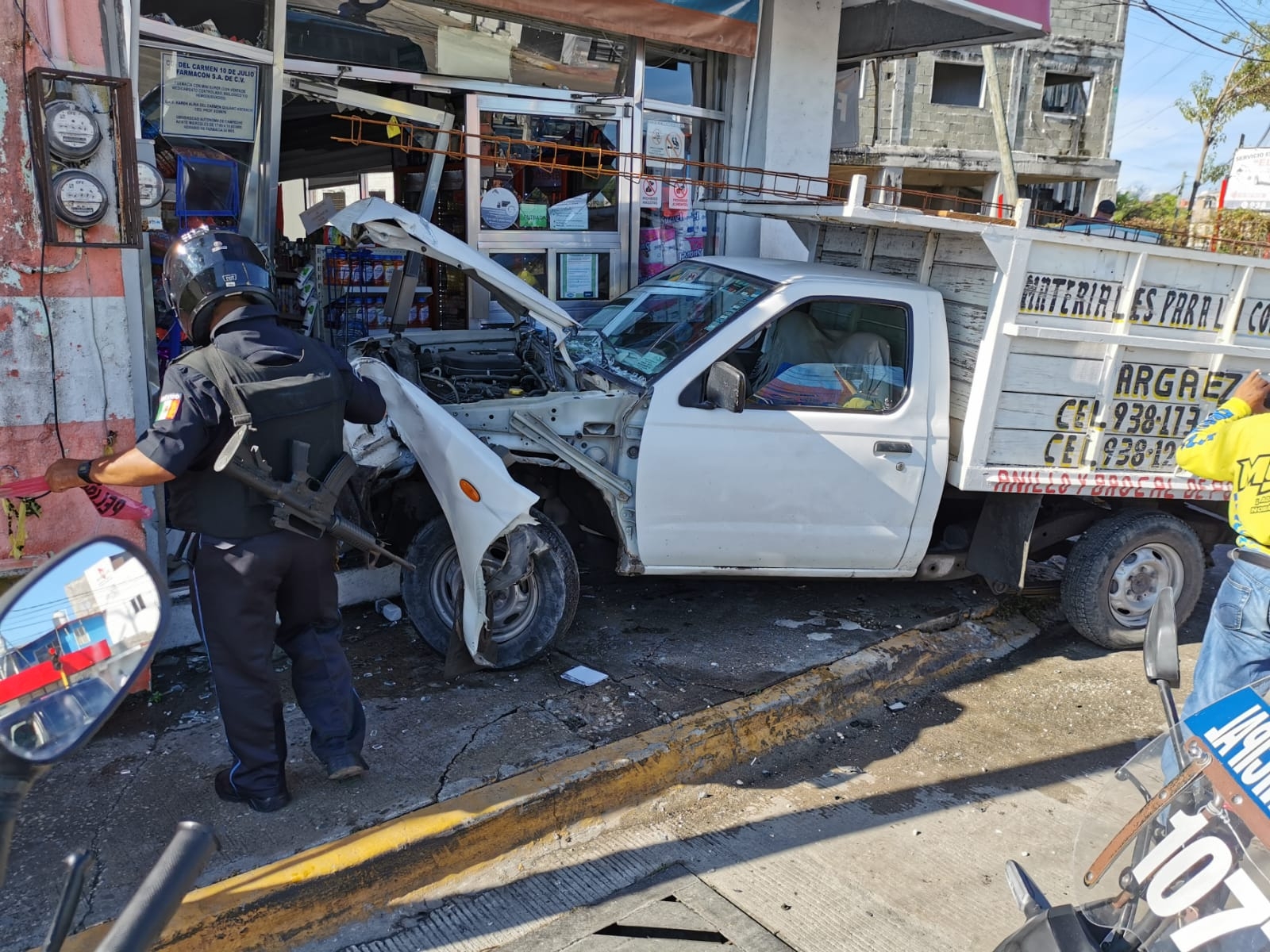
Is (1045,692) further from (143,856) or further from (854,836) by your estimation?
(143,856)

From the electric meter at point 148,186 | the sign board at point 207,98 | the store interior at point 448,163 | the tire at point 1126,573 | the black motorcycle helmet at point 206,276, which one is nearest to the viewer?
the black motorcycle helmet at point 206,276

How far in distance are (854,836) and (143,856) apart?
96.1 inches

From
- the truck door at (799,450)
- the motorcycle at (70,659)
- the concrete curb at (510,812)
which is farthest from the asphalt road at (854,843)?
the motorcycle at (70,659)

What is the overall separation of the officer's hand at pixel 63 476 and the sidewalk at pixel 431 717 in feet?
3.77

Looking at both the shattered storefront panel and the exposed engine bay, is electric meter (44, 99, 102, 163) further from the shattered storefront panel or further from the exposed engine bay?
the shattered storefront panel

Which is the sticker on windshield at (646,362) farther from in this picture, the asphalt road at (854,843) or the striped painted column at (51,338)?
the striped painted column at (51,338)

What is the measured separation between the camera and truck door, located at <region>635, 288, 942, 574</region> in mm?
4660

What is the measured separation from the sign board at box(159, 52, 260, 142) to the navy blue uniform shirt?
2973 millimetres

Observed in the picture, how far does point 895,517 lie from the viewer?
16.5 feet

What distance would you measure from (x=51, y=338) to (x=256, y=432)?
122 centimetres

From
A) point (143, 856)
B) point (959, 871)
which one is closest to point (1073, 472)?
point (959, 871)

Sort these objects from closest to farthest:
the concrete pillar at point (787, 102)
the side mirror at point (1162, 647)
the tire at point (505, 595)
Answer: the side mirror at point (1162, 647)
the tire at point (505, 595)
the concrete pillar at point (787, 102)

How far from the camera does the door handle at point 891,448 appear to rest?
4867 mm

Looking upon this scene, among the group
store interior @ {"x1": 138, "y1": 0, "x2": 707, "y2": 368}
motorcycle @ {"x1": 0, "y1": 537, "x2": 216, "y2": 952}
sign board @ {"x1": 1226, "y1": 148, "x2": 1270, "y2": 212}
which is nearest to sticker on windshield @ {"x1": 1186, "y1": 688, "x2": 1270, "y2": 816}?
motorcycle @ {"x1": 0, "y1": 537, "x2": 216, "y2": 952}
